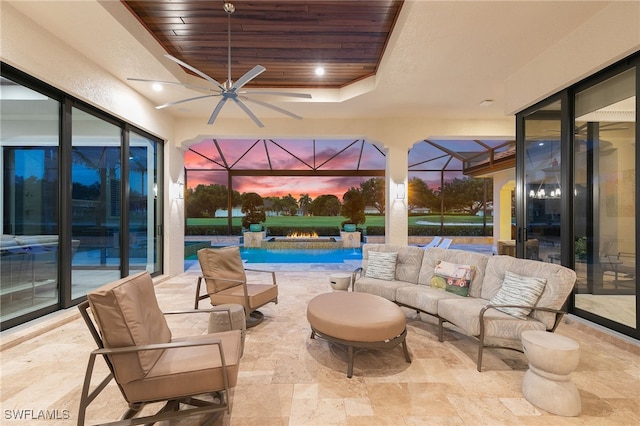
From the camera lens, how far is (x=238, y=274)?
3916mm

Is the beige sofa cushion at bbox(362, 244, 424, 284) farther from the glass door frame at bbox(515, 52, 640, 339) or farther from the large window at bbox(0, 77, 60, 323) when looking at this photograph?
the large window at bbox(0, 77, 60, 323)

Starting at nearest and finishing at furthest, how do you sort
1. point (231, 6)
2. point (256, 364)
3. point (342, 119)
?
1. point (256, 364)
2. point (231, 6)
3. point (342, 119)

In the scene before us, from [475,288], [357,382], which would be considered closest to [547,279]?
[475,288]

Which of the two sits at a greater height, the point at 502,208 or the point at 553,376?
the point at 502,208

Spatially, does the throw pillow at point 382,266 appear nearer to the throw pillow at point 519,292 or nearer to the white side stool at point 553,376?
the throw pillow at point 519,292

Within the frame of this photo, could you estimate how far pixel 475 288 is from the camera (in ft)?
10.8

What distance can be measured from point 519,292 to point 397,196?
3.69 metres

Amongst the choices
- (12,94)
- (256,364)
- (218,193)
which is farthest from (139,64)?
(218,193)

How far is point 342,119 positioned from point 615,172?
4.57 metres

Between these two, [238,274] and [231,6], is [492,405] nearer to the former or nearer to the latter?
[238,274]

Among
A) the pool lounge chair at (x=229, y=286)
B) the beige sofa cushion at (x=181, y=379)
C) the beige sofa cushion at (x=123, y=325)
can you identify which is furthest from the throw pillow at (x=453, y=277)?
the beige sofa cushion at (x=123, y=325)

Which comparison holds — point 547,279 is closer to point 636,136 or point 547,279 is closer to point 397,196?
point 636,136

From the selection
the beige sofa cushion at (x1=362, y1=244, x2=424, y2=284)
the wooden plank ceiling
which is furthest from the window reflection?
the beige sofa cushion at (x1=362, y1=244, x2=424, y2=284)

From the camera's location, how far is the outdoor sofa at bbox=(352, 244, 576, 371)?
2.55m
